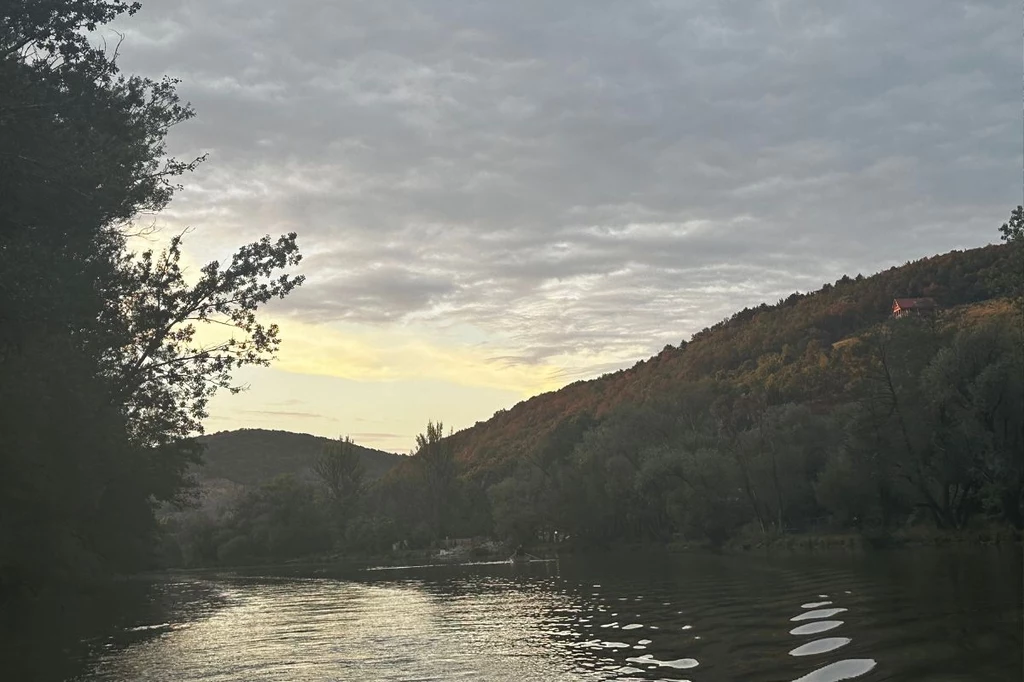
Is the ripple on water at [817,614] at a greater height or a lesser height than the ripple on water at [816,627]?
lesser

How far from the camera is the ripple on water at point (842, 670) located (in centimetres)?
1120

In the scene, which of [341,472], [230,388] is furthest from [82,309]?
[341,472]

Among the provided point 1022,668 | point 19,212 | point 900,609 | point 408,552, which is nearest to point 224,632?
point 19,212

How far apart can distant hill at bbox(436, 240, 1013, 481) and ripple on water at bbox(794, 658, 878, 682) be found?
87.8 meters

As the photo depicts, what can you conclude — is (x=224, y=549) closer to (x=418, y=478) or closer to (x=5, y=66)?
(x=418, y=478)

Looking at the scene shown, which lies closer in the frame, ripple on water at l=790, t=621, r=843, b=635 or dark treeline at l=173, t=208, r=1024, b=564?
ripple on water at l=790, t=621, r=843, b=635

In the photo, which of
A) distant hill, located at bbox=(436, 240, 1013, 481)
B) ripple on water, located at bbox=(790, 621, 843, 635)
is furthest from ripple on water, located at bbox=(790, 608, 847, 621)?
distant hill, located at bbox=(436, 240, 1013, 481)

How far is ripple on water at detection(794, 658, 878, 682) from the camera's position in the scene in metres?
11.2

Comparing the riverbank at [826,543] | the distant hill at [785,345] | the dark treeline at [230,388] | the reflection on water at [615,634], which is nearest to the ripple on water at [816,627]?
the reflection on water at [615,634]

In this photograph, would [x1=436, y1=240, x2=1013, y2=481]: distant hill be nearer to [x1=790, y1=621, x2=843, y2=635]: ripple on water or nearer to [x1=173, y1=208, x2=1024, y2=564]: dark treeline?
[x1=173, y1=208, x2=1024, y2=564]: dark treeline

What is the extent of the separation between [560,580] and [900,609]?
2697 cm

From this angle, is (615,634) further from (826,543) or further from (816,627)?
(826,543)

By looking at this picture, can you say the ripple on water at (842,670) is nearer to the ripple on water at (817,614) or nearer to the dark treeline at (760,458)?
the ripple on water at (817,614)

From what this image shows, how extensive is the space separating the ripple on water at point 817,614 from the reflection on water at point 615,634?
57mm
